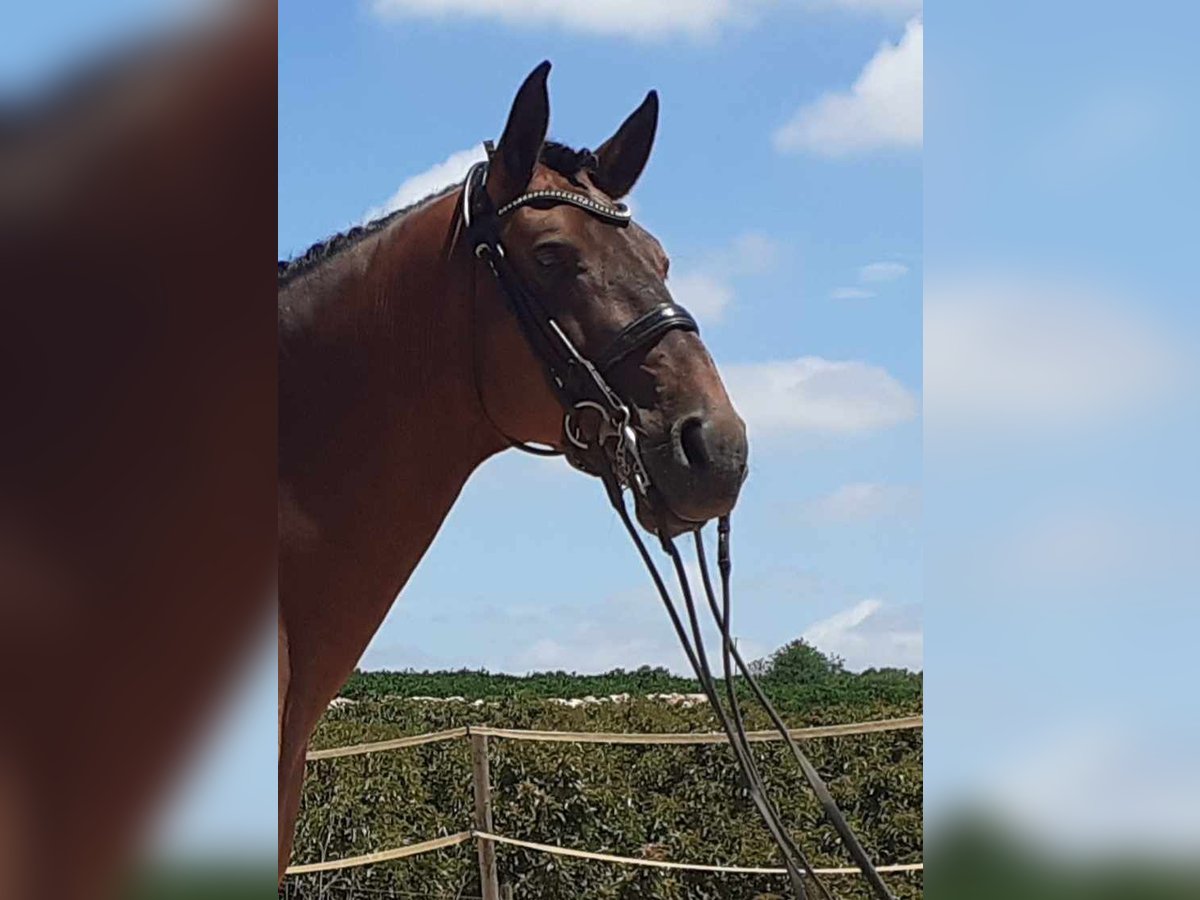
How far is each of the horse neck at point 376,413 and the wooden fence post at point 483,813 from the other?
2357mm

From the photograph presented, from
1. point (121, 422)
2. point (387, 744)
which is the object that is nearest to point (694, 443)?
point (121, 422)

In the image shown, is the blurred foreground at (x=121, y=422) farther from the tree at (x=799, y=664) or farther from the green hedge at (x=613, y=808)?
the tree at (x=799, y=664)

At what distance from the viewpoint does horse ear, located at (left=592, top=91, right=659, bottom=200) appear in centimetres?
119

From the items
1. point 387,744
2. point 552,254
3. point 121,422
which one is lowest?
point 387,744

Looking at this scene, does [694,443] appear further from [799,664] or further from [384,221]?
[799,664]

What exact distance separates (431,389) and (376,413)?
0.06 metres

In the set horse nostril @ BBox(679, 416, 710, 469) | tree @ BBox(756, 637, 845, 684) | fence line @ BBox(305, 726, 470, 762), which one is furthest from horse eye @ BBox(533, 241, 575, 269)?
tree @ BBox(756, 637, 845, 684)

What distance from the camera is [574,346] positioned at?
102 cm

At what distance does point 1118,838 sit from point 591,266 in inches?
26.7

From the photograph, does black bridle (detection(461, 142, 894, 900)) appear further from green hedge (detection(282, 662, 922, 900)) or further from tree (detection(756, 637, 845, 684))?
tree (detection(756, 637, 845, 684))

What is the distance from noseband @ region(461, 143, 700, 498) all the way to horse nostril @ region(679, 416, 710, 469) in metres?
0.04

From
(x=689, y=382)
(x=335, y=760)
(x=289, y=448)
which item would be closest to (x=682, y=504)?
(x=689, y=382)

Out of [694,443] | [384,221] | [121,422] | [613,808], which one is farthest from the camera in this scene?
[613,808]

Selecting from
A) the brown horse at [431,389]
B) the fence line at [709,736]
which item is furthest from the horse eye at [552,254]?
the fence line at [709,736]
